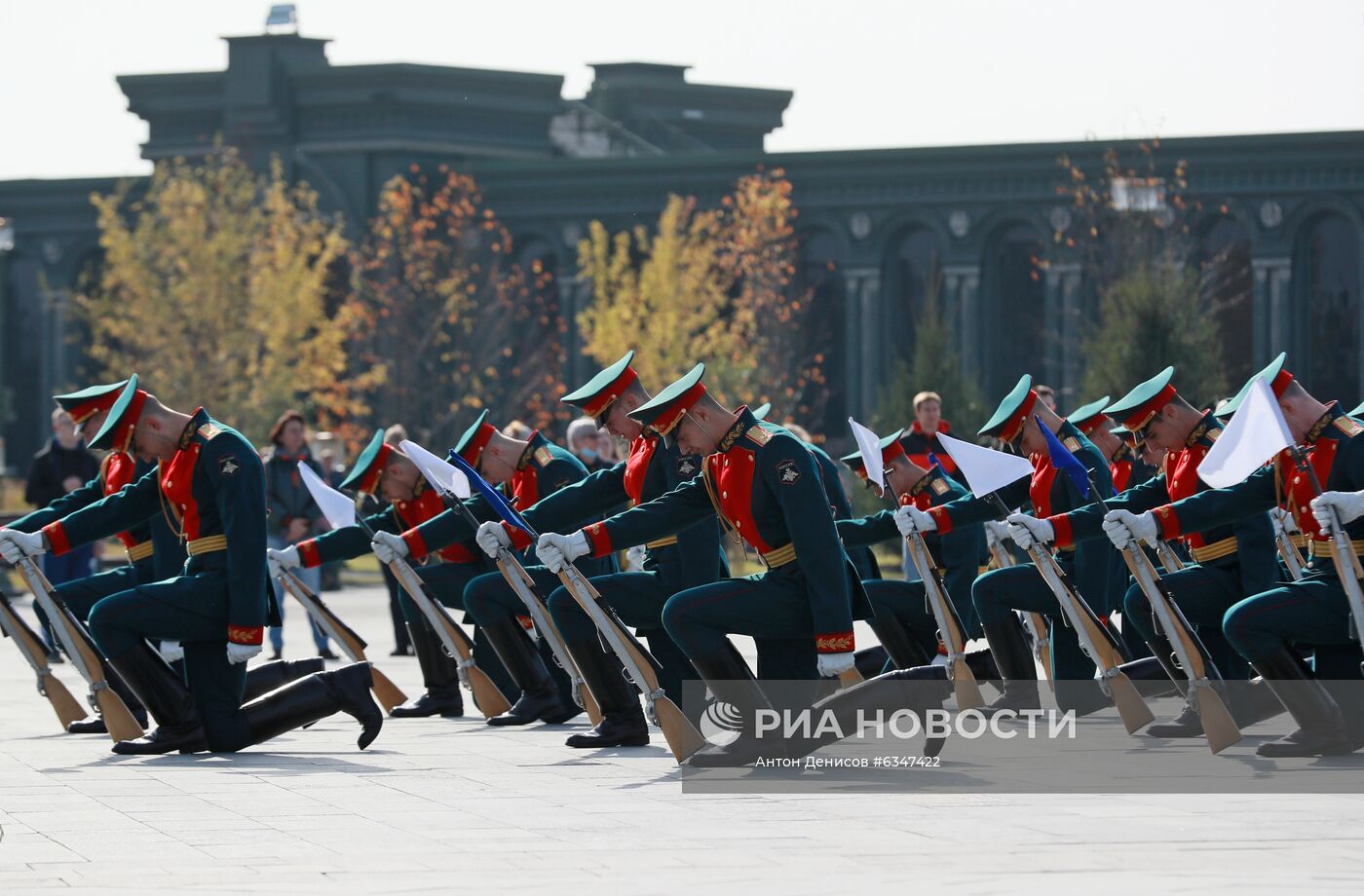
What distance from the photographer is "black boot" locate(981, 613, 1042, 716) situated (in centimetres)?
1443

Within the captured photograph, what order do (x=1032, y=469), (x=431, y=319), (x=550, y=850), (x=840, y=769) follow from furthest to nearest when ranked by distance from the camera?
(x=431, y=319) < (x=1032, y=469) < (x=840, y=769) < (x=550, y=850)

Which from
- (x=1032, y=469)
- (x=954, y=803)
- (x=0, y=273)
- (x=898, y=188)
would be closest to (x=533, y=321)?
(x=898, y=188)

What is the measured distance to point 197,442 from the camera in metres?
12.7

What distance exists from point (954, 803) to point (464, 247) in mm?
40695

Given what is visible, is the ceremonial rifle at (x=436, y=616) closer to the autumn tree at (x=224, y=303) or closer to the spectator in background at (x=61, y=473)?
the spectator in background at (x=61, y=473)

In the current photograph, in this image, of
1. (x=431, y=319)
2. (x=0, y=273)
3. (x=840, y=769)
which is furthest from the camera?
(x=0, y=273)

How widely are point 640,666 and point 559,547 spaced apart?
644mm

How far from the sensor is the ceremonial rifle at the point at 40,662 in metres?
13.9

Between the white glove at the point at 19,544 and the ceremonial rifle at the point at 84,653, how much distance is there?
0.10 m

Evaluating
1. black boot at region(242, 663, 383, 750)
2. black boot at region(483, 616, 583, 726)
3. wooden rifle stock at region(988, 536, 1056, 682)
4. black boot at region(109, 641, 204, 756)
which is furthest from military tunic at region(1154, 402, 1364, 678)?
black boot at region(109, 641, 204, 756)

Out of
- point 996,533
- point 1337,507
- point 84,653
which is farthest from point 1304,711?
point 84,653

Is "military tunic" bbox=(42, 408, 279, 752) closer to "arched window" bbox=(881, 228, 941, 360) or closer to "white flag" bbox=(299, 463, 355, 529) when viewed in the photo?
"white flag" bbox=(299, 463, 355, 529)

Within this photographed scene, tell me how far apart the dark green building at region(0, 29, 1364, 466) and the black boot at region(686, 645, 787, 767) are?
28.3m

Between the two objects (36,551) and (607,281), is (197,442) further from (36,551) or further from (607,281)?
(607,281)
